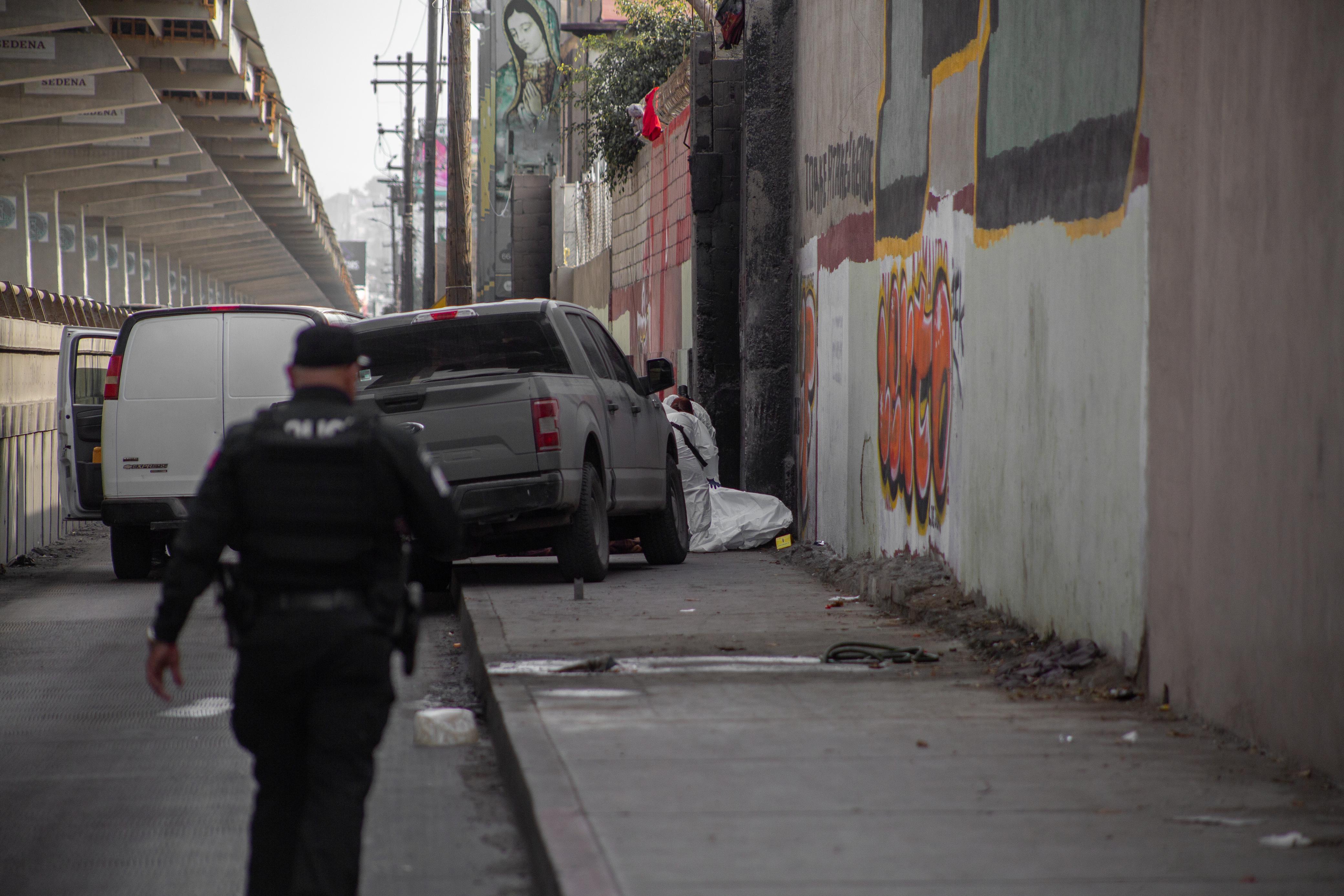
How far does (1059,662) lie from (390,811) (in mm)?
3332

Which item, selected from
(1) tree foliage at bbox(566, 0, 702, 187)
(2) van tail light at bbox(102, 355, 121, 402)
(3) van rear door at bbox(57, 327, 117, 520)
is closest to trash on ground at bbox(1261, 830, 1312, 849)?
(2) van tail light at bbox(102, 355, 121, 402)

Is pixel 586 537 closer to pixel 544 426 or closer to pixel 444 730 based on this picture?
pixel 544 426

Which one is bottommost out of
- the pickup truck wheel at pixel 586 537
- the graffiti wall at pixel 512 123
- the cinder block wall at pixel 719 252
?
the pickup truck wheel at pixel 586 537

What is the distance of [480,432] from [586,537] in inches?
49.0

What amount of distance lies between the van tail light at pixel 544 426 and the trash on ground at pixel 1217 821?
21.0 feet

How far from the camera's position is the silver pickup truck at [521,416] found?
10891 millimetres

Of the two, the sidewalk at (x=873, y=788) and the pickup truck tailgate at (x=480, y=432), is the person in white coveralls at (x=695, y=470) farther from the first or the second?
the sidewalk at (x=873, y=788)

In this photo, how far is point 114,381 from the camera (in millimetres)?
13055

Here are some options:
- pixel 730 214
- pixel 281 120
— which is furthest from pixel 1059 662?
pixel 281 120

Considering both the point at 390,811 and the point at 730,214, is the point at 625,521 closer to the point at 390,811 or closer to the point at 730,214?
the point at 730,214

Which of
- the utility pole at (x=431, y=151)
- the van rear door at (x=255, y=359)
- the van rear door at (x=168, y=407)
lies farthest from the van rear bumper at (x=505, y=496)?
the utility pole at (x=431, y=151)

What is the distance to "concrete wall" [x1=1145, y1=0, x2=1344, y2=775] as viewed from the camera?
17.3 feet

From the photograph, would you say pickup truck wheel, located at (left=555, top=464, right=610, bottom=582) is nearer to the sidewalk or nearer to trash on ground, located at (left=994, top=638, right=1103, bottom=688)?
the sidewalk

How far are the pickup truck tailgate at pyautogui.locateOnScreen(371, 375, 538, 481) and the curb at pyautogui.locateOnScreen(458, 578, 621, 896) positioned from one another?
9.54 feet
